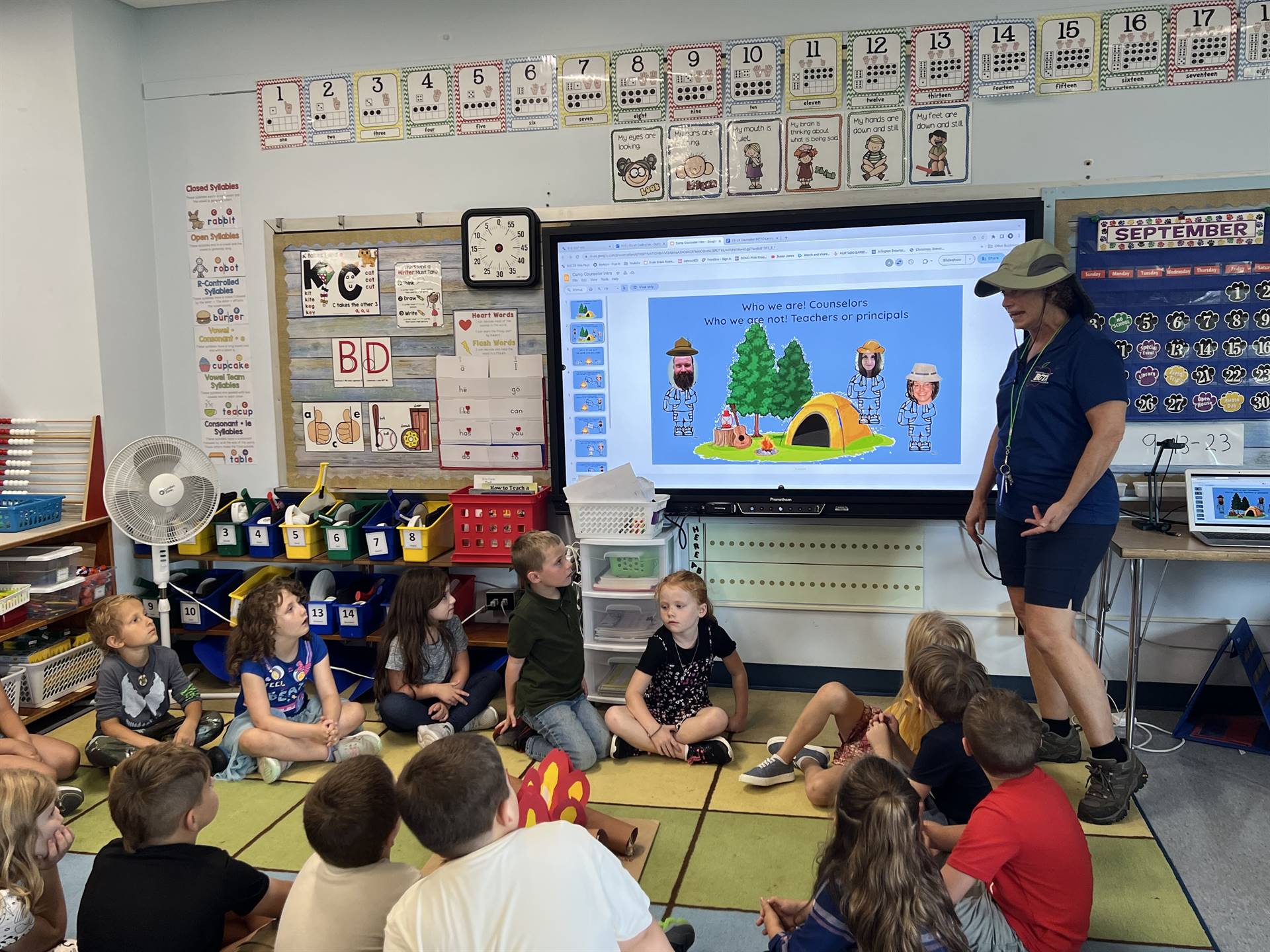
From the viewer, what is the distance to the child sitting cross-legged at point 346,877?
1713 mm

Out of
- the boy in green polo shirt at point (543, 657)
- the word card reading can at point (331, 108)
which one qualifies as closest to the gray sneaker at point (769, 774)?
the boy in green polo shirt at point (543, 657)

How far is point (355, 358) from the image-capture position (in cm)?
409

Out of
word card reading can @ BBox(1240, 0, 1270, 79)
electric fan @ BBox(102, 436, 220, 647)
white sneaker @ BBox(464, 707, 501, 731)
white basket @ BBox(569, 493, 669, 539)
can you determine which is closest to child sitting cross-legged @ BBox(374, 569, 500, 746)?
white sneaker @ BBox(464, 707, 501, 731)

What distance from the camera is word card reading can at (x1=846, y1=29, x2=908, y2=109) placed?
11.6 ft

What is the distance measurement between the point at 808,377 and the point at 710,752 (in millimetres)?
1417

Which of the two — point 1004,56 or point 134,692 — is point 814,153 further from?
point 134,692

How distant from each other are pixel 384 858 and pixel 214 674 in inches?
102

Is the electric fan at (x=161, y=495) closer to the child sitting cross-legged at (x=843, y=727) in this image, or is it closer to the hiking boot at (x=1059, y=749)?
the child sitting cross-legged at (x=843, y=727)

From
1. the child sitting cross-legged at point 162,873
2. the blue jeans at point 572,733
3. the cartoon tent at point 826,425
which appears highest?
the cartoon tent at point 826,425

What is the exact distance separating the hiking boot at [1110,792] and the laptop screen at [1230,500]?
90 cm

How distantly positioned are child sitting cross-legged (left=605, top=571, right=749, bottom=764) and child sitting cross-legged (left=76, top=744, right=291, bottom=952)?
1454 millimetres

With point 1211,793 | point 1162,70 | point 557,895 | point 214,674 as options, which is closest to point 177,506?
point 214,674

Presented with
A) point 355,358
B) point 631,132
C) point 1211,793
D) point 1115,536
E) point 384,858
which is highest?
point 631,132

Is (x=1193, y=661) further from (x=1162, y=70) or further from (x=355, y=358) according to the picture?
(x=355, y=358)
